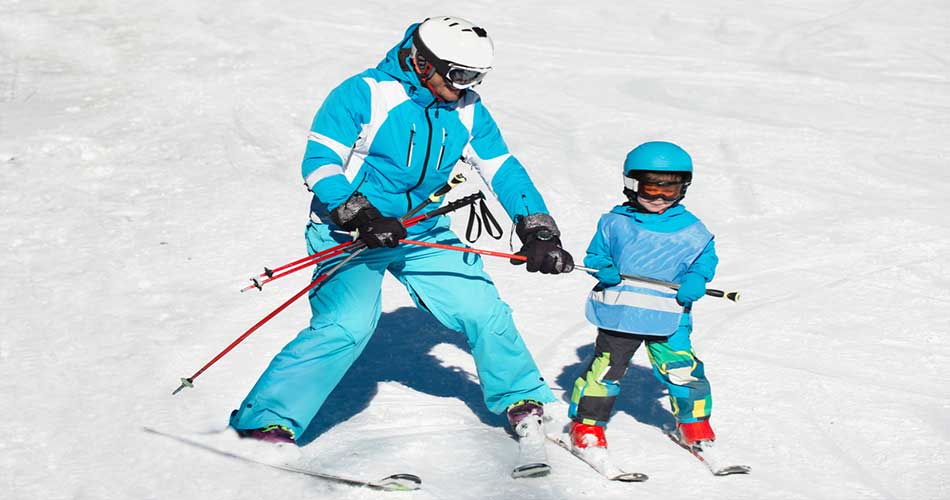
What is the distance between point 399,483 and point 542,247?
1167mm

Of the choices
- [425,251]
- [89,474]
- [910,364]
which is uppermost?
[425,251]

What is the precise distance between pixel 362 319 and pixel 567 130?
5.29 meters

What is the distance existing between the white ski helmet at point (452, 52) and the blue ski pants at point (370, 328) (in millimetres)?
806

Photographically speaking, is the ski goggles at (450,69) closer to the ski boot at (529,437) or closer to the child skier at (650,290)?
the child skier at (650,290)

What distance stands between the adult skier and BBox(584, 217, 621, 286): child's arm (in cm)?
15

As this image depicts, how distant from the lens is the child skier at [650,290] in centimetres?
471

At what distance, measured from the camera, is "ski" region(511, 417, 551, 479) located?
462cm

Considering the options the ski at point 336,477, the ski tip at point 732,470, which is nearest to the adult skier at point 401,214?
the ski at point 336,477

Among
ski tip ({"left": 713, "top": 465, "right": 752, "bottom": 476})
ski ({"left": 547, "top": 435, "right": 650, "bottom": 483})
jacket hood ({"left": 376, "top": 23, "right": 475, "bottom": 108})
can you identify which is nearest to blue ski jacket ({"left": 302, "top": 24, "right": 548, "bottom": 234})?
jacket hood ({"left": 376, "top": 23, "right": 475, "bottom": 108})

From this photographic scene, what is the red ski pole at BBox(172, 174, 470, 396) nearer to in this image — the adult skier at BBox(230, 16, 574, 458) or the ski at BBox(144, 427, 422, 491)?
the adult skier at BBox(230, 16, 574, 458)

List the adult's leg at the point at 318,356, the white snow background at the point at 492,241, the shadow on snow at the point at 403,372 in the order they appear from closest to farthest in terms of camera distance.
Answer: the adult's leg at the point at 318,356
the white snow background at the point at 492,241
the shadow on snow at the point at 403,372

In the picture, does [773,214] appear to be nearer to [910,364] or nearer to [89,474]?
[910,364]

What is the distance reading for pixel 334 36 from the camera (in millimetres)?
11391

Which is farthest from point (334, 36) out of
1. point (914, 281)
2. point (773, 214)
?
point (914, 281)
